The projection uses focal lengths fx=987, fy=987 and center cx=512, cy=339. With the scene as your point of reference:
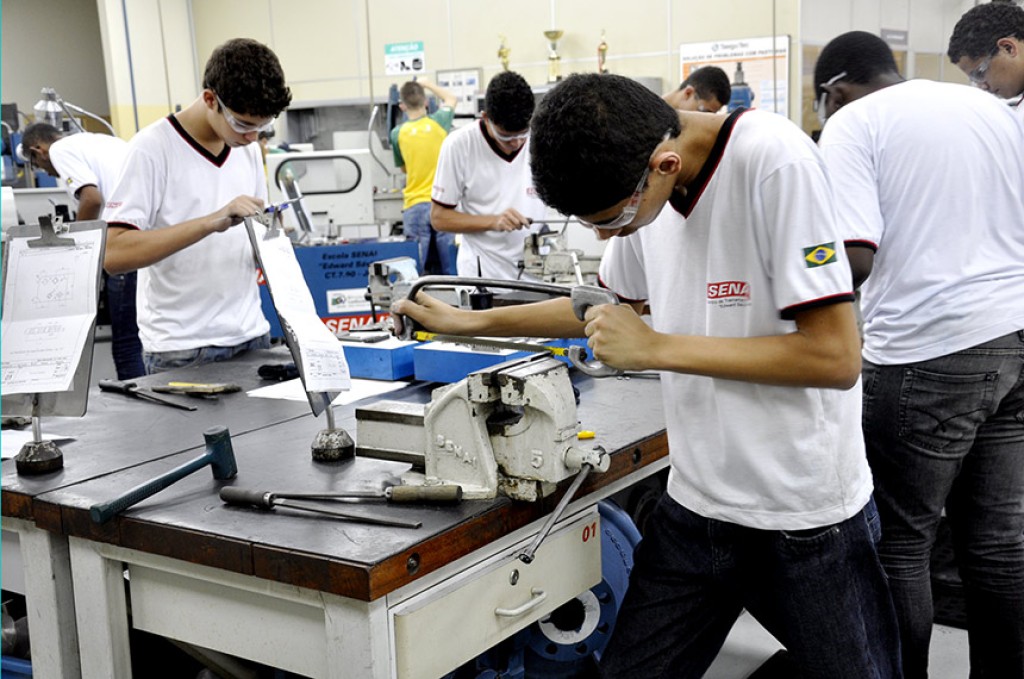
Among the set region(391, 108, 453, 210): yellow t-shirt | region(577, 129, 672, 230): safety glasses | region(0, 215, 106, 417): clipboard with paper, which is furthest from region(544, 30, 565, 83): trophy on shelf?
region(577, 129, 672, 230): safety glasses

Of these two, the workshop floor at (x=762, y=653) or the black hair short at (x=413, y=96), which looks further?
the black hair short at (x=413, y=96)

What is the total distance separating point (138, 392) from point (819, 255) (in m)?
1.36

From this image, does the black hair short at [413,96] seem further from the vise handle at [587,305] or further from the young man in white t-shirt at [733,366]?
the vise handle at [587,305]

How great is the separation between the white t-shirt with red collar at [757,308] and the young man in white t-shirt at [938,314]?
0.51 m

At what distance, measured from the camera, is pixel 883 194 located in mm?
1677

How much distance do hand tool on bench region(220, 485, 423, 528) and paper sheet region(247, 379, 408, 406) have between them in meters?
0.57

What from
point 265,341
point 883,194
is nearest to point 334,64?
point 265,341

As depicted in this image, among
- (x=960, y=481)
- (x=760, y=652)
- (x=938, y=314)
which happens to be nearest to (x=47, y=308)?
(x=938, y=314)

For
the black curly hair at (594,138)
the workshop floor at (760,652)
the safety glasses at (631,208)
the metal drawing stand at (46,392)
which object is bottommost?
the workshop floor at (760,652)

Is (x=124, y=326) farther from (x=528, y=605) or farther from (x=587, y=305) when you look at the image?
(x=587, y=305)

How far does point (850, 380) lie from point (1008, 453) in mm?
795

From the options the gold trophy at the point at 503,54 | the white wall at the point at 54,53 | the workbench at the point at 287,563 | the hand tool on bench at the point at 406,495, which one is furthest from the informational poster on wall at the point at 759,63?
the white wall at the point at 54,53

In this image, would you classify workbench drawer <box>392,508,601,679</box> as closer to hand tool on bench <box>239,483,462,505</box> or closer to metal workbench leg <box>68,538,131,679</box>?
hand tool on bench <box>239,483,462,505</box>

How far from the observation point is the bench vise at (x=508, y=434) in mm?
1240
